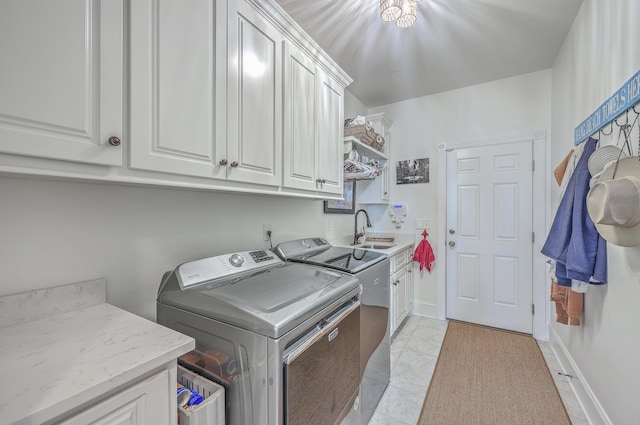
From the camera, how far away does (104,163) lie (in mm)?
797

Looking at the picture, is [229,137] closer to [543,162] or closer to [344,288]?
[344,288]

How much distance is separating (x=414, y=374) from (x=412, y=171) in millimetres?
2194

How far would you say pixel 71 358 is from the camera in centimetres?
66

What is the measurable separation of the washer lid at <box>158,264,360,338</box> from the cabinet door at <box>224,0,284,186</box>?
50 cm

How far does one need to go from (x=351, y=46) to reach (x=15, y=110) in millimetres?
2232

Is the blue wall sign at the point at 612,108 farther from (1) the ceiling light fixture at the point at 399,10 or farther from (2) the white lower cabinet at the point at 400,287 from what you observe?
(2) the white lower cabinet at the point at 400,287

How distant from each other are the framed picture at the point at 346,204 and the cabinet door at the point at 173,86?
5.16ft

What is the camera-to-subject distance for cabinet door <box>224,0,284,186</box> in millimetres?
1196

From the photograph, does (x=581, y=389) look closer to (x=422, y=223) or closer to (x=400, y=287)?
(x=400, y=287)

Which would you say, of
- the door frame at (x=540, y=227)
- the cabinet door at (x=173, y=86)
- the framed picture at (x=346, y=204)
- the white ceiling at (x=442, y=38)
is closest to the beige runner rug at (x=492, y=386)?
the door frame at (x=540, y=227)

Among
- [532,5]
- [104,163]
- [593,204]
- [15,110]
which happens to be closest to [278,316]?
[104,163]

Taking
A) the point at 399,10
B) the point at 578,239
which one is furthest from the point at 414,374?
the point at 399,10

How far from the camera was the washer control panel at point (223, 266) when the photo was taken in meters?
1.15

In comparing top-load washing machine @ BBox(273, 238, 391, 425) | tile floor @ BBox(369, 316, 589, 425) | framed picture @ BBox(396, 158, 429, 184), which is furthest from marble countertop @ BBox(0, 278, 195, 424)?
framed picture @ BBox(396, 158, 429, 184)
